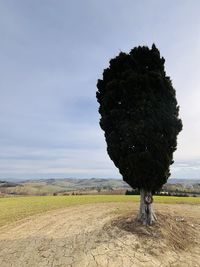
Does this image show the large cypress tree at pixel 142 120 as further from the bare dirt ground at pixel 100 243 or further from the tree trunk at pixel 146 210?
the bare dirt ground at pixel 100 243

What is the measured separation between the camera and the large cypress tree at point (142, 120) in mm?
18688

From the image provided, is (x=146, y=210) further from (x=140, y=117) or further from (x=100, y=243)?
(x=140, y=117)

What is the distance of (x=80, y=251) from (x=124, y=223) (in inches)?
219

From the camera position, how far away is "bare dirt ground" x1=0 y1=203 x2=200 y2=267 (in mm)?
13949

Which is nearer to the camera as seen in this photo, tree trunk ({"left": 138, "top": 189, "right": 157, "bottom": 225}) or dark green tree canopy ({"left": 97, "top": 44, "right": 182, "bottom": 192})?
dark green tree canopy ({"left": 97, "top": 44, "right": 182, "bottom": 192})

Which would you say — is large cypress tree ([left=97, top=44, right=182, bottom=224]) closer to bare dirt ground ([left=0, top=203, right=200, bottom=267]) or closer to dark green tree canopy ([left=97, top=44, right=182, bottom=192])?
dark green tree canopy ([left=97, top=44, right=182, bottom=192])

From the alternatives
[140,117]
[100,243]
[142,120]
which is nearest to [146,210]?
[100,243]

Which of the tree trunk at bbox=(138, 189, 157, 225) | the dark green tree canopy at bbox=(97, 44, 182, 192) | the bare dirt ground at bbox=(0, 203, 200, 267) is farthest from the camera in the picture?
the tree trunk at bbox=(138, 189, 157, 225)

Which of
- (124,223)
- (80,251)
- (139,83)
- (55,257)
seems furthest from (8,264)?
(139,83)

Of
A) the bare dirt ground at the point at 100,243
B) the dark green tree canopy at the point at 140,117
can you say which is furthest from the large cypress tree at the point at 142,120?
the bare dirt ground at the point at 100,243

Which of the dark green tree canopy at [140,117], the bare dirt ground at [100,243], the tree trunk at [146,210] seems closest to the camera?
the bare dirt ground at [100,243]

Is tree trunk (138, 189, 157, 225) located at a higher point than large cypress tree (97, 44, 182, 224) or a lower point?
lower

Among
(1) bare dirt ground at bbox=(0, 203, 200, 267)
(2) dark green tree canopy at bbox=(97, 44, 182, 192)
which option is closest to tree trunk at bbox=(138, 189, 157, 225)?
(1) bare dirt ground at bbox=(0, 203, 200, 267)

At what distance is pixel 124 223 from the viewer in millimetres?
19781
